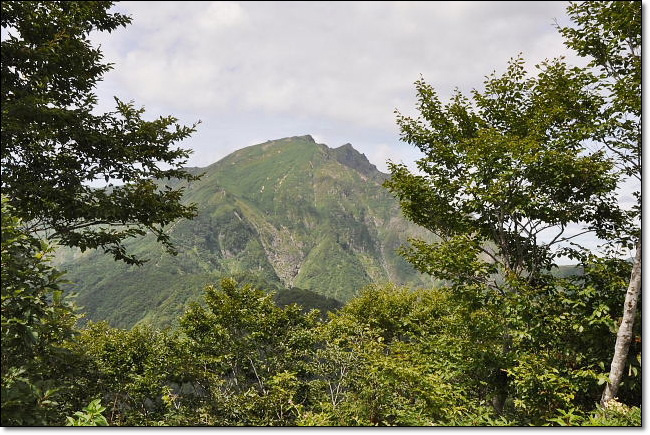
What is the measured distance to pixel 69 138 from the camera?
28.3 feet

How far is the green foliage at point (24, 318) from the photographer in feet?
16.0

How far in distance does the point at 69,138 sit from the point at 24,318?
5215mm

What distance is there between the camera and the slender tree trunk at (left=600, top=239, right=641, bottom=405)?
6988 millimetres

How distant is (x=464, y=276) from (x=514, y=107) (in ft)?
16.7

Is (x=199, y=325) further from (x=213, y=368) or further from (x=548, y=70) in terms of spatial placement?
(x=548, y=70)

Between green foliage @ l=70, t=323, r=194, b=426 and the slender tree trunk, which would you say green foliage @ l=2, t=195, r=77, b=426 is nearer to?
the slender tree trunk

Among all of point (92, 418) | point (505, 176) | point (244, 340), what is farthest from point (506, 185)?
point (244, 340)

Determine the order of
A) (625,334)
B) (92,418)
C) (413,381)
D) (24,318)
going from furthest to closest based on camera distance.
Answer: (413,381), (625,334), (92,418), (24,318)

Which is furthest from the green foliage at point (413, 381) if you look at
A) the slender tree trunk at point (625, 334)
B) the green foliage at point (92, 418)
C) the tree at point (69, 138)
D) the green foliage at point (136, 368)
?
the green foliage at point (136, 368)

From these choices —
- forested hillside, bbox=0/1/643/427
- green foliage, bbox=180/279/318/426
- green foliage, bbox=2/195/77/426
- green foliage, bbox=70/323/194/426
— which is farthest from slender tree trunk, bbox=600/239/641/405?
green foliage, bbox=70/323/194/426

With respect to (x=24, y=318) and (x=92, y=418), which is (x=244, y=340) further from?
(x=24, y=318)

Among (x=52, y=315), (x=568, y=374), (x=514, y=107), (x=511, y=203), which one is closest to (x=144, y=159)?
(x=52, y=315)

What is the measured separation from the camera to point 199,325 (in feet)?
70.7

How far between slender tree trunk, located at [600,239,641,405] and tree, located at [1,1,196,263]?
405 inches
